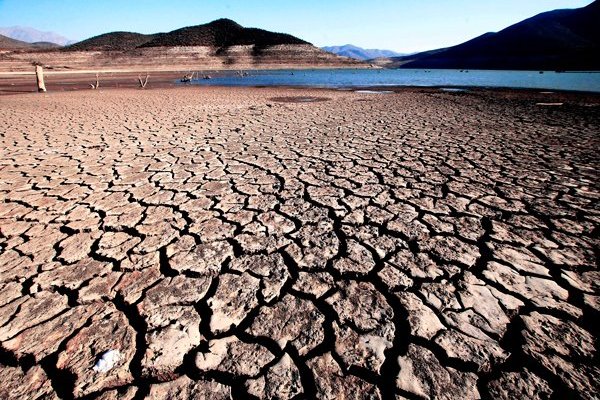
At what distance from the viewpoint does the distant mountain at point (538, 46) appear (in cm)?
6764

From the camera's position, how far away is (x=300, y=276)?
6.09ft

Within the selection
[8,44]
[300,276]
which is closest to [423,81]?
[300,276]

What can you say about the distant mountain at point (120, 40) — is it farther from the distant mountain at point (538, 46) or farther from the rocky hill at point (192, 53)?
the distant mountain at point (538, 46)

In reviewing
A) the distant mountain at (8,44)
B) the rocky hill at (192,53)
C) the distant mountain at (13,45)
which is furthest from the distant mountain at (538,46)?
the distant mountain at (8,44)

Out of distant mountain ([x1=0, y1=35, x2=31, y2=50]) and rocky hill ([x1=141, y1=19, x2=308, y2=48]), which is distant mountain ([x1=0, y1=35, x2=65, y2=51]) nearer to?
distant mountain ([x1=0, y1=35, x2=31, y2=50])

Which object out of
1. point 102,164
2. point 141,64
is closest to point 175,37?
point 141,64

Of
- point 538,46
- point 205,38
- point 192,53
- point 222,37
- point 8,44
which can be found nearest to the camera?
point 192,53

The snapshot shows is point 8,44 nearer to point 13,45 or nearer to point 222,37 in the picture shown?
point 13,45

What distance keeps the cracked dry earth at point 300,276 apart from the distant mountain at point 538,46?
76.7 m

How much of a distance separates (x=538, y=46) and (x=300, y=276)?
11437cm

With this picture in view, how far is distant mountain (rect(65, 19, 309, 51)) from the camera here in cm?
7281

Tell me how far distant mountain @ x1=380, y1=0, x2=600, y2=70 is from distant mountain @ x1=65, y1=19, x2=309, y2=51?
5626cm

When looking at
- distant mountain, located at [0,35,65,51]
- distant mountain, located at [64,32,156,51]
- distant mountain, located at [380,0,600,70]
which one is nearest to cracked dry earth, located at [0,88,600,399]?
distant mountain, located at [380,0,600,70]

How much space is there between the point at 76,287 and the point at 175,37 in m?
89.7
